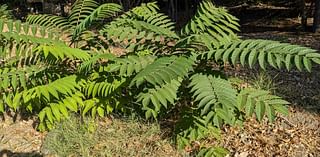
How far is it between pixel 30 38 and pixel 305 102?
101 inches

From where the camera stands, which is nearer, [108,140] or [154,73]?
[154,73]

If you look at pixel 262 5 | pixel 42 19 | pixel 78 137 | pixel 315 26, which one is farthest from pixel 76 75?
pixel 262 5

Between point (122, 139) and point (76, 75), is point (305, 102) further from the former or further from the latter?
point (76, 75)

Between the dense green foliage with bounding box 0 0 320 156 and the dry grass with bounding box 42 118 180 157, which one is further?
the dry grass with bounding box 42 118 180 157

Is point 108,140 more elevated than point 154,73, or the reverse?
point 154,73

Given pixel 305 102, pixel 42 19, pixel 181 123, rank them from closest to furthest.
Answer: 1. pixel 181 123
2. pixel 305 102
3. pixel 42 19

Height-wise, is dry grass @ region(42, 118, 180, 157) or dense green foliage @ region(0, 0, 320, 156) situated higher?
dense green foliage @ region(0, 0, 320, 156)

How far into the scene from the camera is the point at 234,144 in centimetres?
355

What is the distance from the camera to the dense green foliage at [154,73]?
2.79 m

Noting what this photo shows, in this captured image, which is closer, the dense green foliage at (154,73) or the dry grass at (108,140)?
the dense green foliage at (154,73)

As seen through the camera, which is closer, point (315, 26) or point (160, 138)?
point (160, 138)

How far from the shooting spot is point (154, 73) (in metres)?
2.79

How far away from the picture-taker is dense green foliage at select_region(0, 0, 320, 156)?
279 centimetres

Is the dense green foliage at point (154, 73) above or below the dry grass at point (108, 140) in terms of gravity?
above
